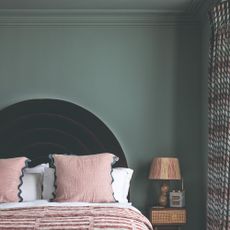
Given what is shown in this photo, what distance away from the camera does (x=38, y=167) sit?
452cm

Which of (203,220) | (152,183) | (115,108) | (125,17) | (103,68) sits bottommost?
(203,220)

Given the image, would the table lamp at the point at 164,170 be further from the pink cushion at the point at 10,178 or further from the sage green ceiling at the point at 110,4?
the sage green ceiling at the point at 110,4

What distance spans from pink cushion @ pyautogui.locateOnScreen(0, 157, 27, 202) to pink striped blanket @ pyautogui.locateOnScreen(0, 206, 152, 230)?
1.34ft

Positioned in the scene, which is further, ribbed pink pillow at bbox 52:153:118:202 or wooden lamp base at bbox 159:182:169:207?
wooden lamp base at bbox 159:182:169:207

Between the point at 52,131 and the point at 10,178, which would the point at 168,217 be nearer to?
the point at 52,131

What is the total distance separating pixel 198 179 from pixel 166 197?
1.34 ft

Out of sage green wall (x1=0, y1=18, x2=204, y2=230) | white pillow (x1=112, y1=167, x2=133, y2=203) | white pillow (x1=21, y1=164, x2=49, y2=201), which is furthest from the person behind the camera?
sage green wall (x1=0, y1=18, x2=204, y2=230)

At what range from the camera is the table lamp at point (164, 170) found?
179 inches

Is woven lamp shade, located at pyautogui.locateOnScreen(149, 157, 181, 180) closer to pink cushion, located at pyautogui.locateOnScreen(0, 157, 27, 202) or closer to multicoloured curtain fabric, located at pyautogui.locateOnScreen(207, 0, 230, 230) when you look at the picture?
multicoloured curtain fabric, located at pyautogui.locateOnScreen(207, 0, 230, 230)

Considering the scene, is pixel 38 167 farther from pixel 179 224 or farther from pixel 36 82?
pixel 179 224

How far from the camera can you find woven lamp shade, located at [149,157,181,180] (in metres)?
4.54

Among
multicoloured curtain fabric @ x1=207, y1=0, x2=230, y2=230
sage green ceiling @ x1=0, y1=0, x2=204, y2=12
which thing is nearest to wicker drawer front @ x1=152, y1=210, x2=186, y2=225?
multicoloured curtain fabric @ x1=207, y1=0, x2=230, y2=230

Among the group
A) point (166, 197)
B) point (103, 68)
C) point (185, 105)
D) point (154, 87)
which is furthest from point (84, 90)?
point (166, 197)

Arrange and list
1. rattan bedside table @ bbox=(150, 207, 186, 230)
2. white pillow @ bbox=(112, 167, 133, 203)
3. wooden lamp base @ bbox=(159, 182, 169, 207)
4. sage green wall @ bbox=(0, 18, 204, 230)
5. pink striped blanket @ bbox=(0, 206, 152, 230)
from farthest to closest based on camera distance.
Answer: sage green wall @ bbox=(0, 18, 204, 230)
wooden lamp base @ bbox=(159, 182, 169, 207)
rattan bedside table @ bbox=(150, 207, 186, 230)
white pillow @ bbox=(112, 167, 133, 203)
pink striped blanket @ bbox=(0, 206, 152, 230)
